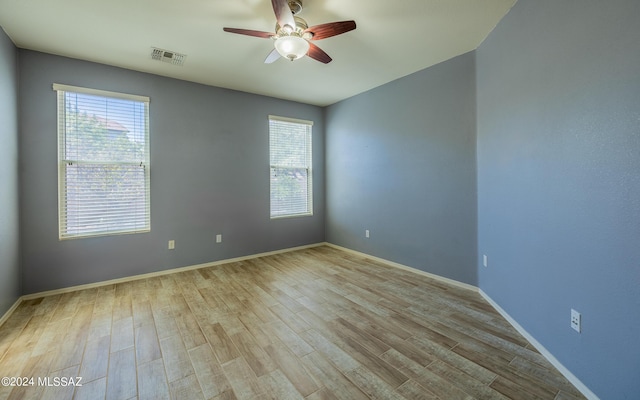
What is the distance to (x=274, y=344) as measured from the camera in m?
2.02

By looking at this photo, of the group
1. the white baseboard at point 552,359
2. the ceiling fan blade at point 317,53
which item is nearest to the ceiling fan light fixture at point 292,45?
the ceiling fan blade at point 317,53

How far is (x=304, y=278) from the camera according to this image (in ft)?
11.3

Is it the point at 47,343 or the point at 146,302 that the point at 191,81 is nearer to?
the point at 146,302

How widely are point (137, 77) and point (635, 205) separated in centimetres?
483

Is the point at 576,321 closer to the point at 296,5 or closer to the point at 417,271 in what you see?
the point at 417,271

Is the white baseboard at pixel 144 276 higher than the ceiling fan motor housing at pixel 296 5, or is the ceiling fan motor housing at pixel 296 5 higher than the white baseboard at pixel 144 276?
the ceiling fan motor housing at pixel 296 5

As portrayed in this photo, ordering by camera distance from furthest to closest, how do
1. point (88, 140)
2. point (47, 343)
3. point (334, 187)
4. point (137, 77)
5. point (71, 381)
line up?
point (334, 187) → point (137, 77) → point (88, 140) → point (47, 343) → point (71, 381)

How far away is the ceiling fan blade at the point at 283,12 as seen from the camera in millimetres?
1795

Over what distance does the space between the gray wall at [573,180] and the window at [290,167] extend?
323 centimetres

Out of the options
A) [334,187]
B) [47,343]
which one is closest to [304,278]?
[334,187]

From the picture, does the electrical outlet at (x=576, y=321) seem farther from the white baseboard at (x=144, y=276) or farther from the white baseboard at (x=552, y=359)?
the white baseboard at (x=144, y=276)

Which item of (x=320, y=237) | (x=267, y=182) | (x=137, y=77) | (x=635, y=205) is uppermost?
(x=137, y=77)

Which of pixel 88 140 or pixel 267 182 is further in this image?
pixel 267 182

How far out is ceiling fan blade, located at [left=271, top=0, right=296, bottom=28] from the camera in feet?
5.89
